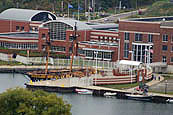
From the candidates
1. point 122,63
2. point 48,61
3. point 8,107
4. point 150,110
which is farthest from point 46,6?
point 8,107

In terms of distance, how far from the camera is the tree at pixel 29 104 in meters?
52.8

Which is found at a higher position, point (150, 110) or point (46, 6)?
point (46, 6)

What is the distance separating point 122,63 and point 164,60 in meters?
7.67

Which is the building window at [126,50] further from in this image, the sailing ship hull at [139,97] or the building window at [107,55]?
the sailing ship hull at [139,97]

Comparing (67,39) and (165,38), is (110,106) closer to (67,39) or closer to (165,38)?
(165,38)

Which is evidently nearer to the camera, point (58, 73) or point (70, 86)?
point (70, 86)

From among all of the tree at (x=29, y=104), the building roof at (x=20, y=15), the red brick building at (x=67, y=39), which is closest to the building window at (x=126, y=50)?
the red brick building at (x=67, y=39)

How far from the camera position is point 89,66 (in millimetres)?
86875

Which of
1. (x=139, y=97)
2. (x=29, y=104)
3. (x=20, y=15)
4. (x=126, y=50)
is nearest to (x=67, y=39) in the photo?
(x=126, y=50)

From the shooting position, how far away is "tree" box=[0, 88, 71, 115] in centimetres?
5281

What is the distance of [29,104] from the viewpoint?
5322 cm

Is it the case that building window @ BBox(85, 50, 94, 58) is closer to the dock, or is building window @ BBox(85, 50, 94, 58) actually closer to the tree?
the dock

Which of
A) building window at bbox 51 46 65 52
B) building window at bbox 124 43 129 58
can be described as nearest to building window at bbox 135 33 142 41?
building window at bbox 124 43 129 58

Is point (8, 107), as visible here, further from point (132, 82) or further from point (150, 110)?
point (132, 82)
